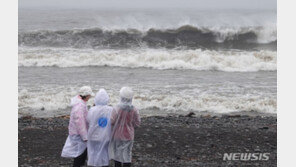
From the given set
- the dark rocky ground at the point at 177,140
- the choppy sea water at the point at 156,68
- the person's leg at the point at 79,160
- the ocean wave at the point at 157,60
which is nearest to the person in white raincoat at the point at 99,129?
the person's leg at the point at 79,160

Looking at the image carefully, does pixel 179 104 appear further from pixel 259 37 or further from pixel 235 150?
pixel 259 37

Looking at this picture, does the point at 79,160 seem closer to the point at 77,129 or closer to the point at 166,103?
the point at 77,129

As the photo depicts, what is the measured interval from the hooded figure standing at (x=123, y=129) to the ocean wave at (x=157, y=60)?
13.4m

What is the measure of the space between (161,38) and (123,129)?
75.8ft

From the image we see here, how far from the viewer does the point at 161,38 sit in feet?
92.2

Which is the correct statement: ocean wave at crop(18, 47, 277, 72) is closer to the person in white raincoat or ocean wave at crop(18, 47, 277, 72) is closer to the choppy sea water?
the choppy sea water

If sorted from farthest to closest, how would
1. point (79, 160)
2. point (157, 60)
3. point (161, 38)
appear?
1. point (161, 38)
2. point (157, 60)
3. point (79, 160)

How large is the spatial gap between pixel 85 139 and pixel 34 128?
3632 mm

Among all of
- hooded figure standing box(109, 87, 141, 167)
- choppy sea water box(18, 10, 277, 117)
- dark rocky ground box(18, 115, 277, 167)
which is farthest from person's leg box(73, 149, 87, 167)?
choppy sea water box(18, 10, 277, 117)

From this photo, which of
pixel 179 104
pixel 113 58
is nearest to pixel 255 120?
pixel 179 104

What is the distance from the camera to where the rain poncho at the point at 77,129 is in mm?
5277

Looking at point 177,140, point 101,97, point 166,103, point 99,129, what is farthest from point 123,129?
point 166,103

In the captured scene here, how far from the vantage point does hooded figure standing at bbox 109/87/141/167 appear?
17.3 ft

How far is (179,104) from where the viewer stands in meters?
11.6
